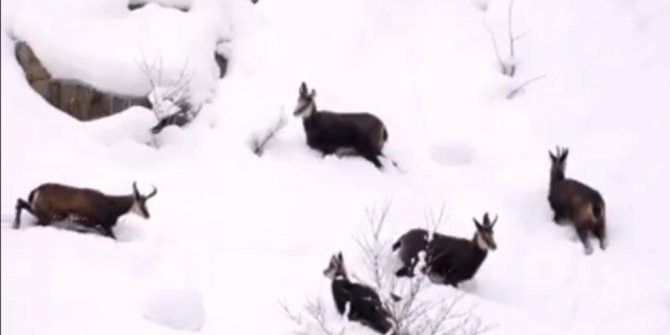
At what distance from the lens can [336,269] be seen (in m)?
9.42

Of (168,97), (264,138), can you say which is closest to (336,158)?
(264,138)

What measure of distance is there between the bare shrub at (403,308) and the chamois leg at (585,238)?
1.61m

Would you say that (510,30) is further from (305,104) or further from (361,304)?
(361,304)

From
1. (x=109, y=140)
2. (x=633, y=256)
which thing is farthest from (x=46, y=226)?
(x=633, y=256)

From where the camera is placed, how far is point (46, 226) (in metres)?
9.54

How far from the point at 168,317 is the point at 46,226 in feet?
4.14

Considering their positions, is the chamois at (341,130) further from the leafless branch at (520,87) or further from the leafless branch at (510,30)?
the leafless branch at (510,30)

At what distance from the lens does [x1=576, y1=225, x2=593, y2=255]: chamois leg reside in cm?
1080

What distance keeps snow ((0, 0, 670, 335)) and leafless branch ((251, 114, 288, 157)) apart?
0.38 ft

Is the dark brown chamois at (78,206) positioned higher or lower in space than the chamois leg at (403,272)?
higher

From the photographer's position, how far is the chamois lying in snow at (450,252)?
991 centimetres

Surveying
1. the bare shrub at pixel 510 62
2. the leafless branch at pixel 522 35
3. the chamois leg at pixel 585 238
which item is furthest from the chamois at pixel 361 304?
the leafless branch at pixel 522 35

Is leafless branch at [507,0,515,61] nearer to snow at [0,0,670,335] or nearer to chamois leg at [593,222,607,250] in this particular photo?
snow at [0,0,670,335]

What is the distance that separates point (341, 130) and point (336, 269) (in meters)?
2.41
